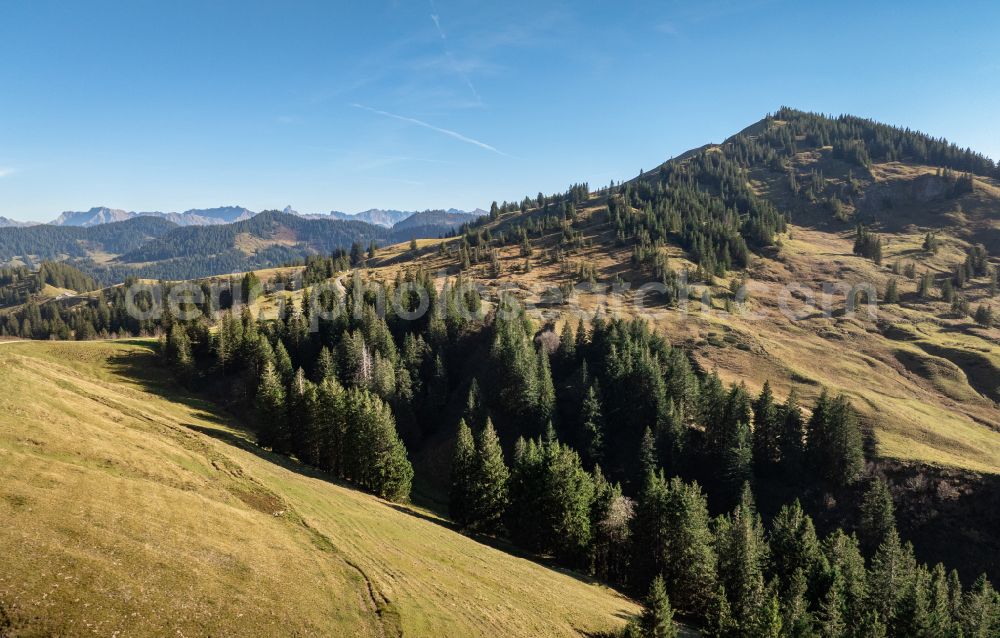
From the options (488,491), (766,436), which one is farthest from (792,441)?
(488,491)

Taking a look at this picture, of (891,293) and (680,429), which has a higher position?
(891,293)

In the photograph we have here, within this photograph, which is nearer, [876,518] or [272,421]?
[876,518]

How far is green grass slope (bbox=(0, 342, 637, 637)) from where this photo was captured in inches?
1093

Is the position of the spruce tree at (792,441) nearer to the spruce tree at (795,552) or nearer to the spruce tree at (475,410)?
the spruce tree at (795,552)

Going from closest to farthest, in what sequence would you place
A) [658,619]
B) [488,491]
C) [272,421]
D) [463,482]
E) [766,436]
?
1. [658,619]
2. [488,491]
3. [463,482]
4. [272,421]
5. [766,436]

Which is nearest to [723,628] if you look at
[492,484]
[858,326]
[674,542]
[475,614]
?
[674,542]

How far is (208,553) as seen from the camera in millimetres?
34312

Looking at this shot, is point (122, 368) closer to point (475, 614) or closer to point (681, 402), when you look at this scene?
point (475, 614)

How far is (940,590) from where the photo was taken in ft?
166

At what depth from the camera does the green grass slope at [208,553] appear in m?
27.8

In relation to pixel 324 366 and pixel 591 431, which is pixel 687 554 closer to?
pixel 591 431

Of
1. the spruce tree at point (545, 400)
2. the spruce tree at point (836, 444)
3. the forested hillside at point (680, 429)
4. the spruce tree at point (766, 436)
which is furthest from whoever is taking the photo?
the spruce tree at point (545, 400)

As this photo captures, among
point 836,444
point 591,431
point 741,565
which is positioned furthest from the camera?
point 591,431

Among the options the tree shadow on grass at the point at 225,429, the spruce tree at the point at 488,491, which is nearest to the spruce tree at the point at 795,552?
the tree shadow on grass at the point at 225,429
